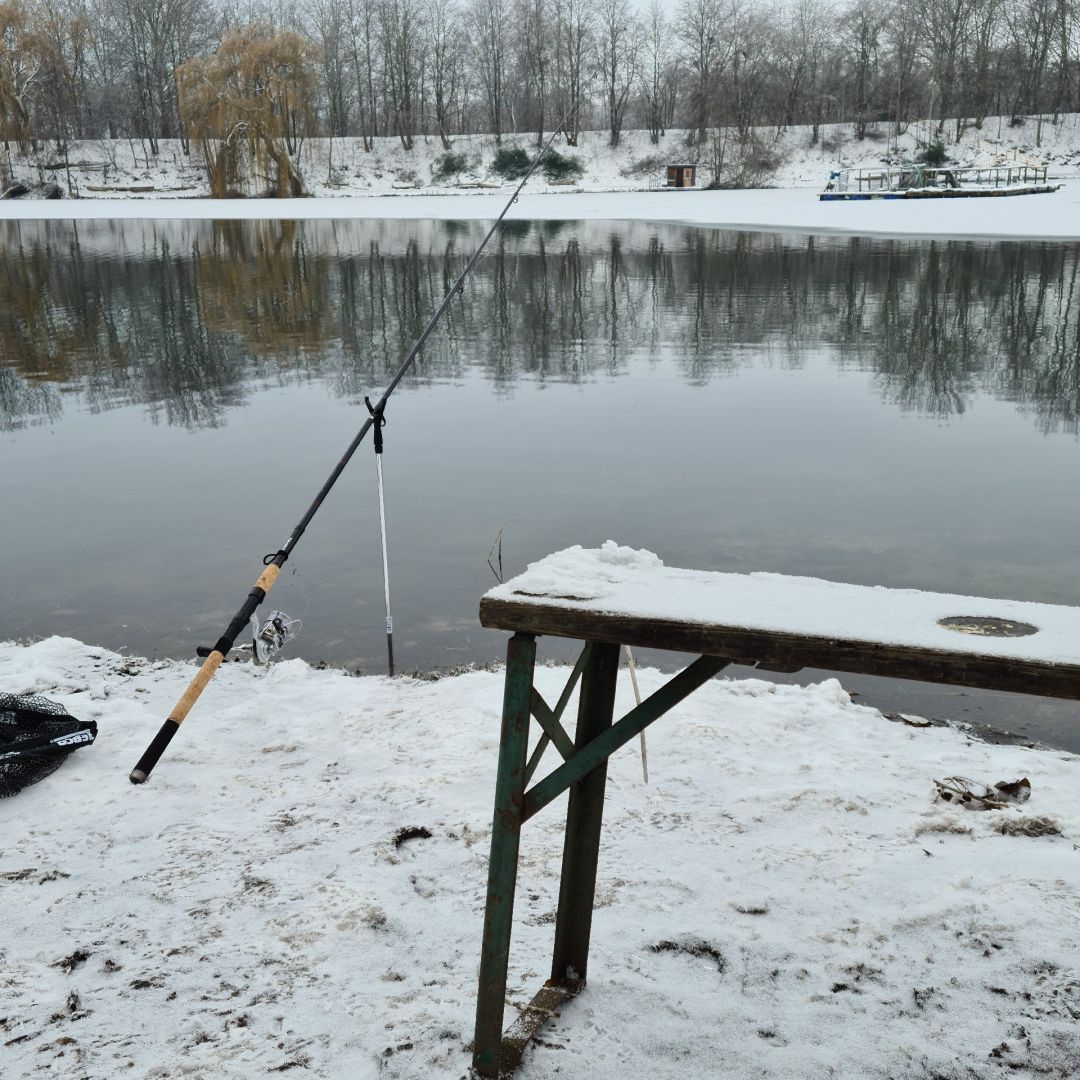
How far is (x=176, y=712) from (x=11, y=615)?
3104mm

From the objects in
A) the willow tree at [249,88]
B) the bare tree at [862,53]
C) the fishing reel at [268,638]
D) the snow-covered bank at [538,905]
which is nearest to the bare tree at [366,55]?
the willow tree at [249,88]

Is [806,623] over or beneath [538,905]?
over

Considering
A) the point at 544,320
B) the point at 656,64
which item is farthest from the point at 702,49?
the point at 544,320

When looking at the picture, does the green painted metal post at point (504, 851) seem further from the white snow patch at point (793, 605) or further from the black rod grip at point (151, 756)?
the black rod grip at point (151, 756)

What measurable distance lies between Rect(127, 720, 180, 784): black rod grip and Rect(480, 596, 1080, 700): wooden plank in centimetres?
168

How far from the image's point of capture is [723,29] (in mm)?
70438

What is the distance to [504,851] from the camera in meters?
→ 2.44

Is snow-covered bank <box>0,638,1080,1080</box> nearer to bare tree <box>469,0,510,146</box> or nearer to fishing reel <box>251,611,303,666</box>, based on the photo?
fishing reel <box>251,611,303,666</box>

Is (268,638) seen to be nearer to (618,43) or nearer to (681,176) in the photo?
(681,176)

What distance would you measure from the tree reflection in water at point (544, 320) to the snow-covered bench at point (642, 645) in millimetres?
8524

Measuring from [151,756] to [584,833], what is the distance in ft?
5.05

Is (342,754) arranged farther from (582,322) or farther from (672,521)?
(582,322)

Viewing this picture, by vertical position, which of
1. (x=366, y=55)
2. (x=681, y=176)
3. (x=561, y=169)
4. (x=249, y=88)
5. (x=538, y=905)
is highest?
(x=366, y=55)

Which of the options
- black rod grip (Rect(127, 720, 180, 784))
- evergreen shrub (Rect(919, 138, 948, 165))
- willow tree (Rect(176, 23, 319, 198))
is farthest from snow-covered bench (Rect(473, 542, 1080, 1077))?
evergreen shrub (Rect(919, 138, 948, 165))
